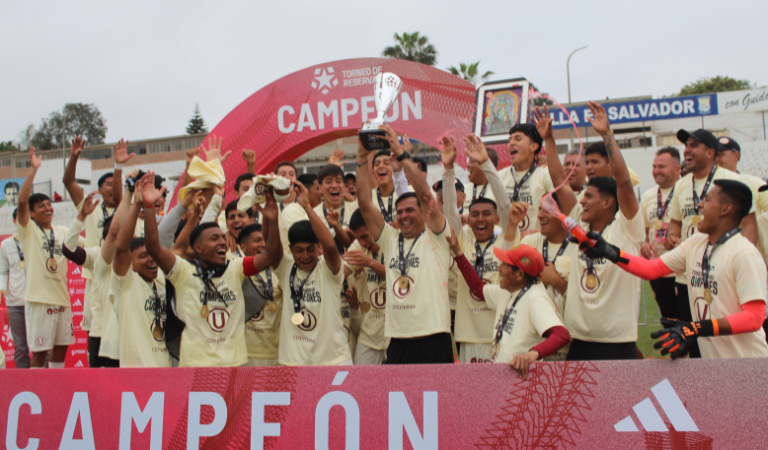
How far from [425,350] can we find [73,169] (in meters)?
4.45

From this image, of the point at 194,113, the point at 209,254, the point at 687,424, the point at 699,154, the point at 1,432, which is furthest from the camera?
the point at 194,113

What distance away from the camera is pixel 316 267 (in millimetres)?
4957

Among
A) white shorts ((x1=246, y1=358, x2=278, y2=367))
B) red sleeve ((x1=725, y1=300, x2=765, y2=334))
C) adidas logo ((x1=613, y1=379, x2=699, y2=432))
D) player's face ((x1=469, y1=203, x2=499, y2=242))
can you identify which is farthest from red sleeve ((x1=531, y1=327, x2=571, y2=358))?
white shorts ((x1=246, y1=358, x2=278, y2=367))

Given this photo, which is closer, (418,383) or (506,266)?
(418,383)

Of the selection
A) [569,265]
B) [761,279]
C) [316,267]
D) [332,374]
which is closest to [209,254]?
[316,267]

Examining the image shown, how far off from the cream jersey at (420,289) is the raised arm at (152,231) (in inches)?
68.3

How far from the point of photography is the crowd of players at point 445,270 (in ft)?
12.9

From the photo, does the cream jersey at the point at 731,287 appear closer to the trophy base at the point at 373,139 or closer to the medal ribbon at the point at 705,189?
the medal ribbon at the point at 705,189

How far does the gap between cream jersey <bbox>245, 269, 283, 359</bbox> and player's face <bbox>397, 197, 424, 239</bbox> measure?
120 cm

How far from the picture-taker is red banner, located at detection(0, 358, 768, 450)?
325cm

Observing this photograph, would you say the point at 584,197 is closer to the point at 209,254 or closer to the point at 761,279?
the point at 761,279

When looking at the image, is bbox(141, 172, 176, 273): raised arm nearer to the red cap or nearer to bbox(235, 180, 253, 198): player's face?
bbox(235, 180, 253, 198): player's face

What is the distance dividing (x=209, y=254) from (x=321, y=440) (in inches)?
74.3

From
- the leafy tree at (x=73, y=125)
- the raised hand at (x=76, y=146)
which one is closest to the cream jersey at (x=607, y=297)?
the raised hand at (x=76, y=146)
